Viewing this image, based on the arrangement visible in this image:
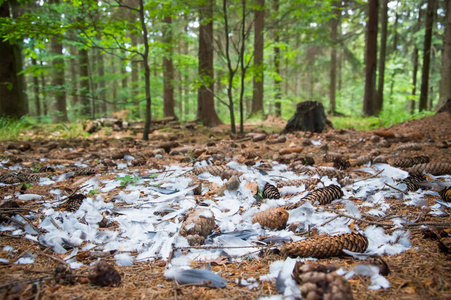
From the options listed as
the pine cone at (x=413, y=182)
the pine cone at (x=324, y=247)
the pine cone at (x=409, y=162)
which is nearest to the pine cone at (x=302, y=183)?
the pine cone at (x=413, y=182)

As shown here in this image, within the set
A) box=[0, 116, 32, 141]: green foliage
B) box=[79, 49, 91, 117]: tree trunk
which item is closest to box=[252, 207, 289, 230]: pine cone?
box=[0, 116, 32, 141]: green foliage

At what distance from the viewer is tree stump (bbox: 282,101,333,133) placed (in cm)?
568

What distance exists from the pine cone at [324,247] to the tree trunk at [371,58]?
8784mm

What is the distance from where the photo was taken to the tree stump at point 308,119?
5.68m

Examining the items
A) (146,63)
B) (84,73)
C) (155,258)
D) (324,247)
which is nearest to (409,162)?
(324,247)

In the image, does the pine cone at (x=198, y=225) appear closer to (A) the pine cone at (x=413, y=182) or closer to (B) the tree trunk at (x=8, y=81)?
(A) the pine cone at (x=413, y=182)

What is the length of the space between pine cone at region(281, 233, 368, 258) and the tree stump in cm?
464

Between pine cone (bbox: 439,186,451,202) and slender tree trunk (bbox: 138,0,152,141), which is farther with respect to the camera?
slender tree trunk (bbox: 138,0,152,141)

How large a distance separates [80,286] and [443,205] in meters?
1.99

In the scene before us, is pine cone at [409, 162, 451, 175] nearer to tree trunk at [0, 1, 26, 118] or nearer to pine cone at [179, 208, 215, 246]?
pine cone at [179, 208, 215, 246]

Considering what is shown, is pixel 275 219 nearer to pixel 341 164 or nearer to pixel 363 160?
pixel 341 164

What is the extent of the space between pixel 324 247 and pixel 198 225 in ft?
2.07

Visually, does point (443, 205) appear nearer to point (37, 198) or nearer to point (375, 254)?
point (375, 254)

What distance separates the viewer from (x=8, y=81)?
6738 mm
